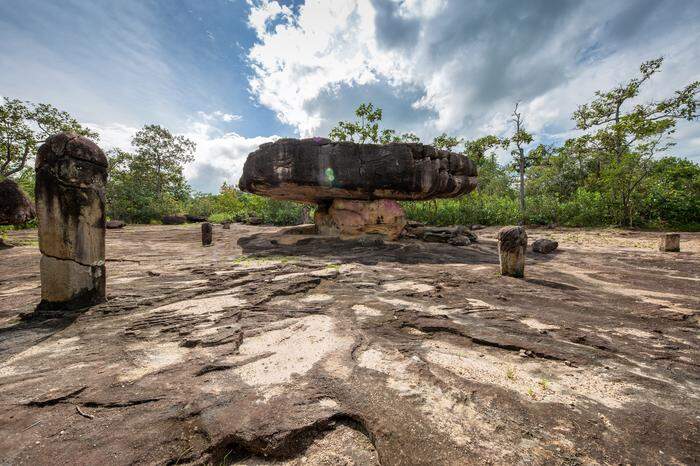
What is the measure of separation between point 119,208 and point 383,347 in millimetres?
27945

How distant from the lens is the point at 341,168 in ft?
→ 30.9

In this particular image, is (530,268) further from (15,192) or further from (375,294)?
(15,192)

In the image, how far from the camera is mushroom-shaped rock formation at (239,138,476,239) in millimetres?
9320

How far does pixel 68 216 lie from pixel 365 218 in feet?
26.8

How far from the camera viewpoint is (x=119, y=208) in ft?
75.8

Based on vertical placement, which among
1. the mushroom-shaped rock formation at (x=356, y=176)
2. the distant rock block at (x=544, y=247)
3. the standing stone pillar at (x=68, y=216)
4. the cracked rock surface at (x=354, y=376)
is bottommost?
the cracked rock surface at (x=354, y=376)

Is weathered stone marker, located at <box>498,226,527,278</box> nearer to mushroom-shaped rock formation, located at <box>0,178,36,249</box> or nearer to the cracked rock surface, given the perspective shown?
the cracked rock surface

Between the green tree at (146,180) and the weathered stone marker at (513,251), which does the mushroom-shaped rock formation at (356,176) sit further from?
the green tree at (146,180)

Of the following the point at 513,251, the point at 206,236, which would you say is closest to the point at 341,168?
the point at 206,236

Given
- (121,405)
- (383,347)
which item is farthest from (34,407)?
(383,347)

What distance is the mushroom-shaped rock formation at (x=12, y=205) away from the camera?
834cm

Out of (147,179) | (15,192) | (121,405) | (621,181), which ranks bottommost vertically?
(121,405)

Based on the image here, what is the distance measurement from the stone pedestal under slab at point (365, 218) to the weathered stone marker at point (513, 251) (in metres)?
5.62

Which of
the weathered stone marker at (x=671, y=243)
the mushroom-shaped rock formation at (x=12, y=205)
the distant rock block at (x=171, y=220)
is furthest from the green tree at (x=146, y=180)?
the weathered stone marker at (x=671, y=243)
